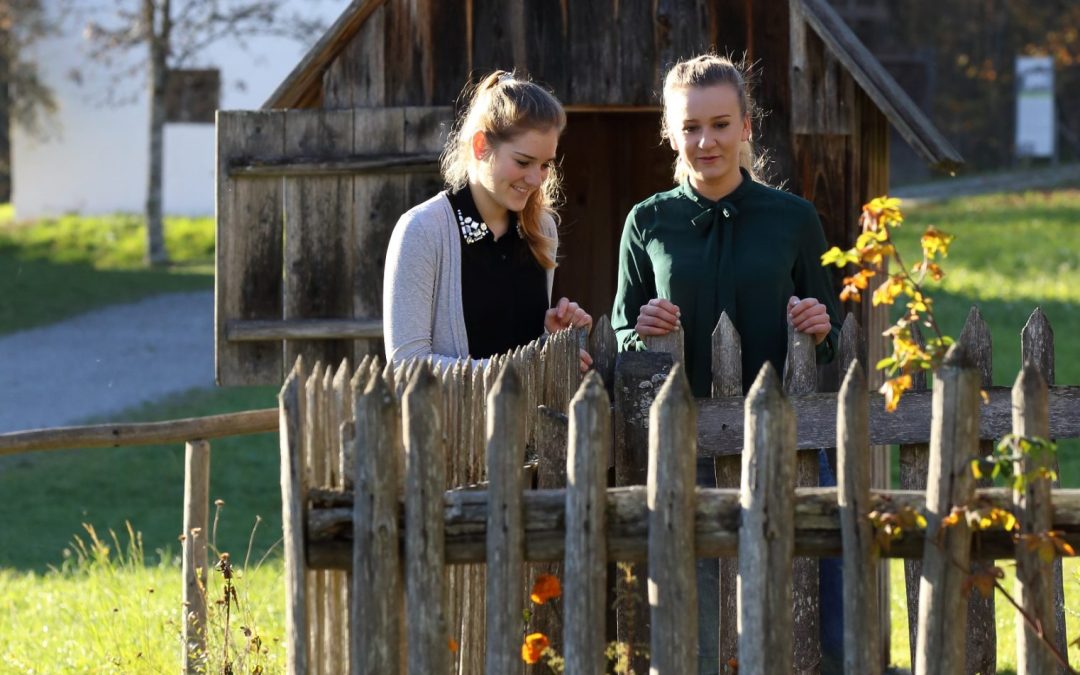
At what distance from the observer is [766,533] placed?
296 centimetres

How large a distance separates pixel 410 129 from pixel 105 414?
7351 mm

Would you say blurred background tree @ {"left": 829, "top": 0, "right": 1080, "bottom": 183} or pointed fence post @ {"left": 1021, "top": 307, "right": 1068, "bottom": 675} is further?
blurred background tree @ {"left": 829, "top": 0, "right": 1080, "bottom": 183}

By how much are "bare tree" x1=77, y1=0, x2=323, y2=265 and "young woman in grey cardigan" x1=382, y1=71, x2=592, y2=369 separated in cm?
1775

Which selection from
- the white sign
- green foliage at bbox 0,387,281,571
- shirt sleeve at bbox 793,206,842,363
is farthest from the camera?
the white sign

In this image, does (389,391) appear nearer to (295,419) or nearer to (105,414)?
(295,419)

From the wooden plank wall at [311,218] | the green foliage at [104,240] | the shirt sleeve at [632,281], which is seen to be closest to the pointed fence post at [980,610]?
the shirt sleeve at [632,281]

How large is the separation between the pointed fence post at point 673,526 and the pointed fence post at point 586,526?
0.10 meters

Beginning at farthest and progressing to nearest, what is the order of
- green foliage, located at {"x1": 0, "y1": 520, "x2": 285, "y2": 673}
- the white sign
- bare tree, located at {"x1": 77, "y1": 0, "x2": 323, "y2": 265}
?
the white sign < bare tree, located at {"x1": 77, "y1": 0, "x2": 323, "y2": 265} < green foliage, located at {"x1": 0, "y1": 520, "x2": 285, "y2": 673}

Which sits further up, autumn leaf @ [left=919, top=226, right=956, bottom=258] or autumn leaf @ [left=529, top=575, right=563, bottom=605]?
autumn leaf @ [left=919, top=226, right=956, bottom=258]

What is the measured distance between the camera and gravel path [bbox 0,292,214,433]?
13.0 meters

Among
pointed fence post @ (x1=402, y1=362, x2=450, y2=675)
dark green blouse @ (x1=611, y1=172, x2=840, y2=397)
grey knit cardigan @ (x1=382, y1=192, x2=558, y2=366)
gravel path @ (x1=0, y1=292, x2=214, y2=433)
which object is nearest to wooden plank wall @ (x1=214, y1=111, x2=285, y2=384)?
dark green blouse @ (x1=611, y1=172, x2=840, y2=397)

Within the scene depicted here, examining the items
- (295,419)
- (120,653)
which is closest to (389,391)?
(295,419)

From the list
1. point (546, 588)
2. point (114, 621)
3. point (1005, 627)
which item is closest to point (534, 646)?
point (546, 588)

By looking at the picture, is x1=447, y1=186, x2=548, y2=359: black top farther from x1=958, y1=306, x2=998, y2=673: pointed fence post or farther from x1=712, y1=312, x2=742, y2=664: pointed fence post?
x1=958, y1=306, x2=998, y2=673: pointed fence post
